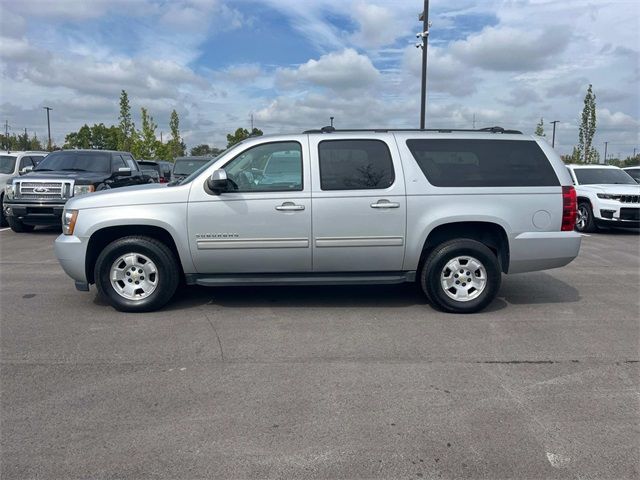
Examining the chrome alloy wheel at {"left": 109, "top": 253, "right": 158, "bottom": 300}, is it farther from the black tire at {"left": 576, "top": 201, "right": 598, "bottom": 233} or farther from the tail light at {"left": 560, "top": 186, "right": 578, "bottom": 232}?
the black tire at {"left": 576, "top": 201, "right": 598, "bottom": 233}

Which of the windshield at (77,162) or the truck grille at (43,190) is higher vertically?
the windshield at (77,162)

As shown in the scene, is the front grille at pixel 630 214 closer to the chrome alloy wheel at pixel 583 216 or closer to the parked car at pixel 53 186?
the chrome alloy wheel at pixel 583 216

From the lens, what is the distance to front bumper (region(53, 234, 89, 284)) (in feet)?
18.8

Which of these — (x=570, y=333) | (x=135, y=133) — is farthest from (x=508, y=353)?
(x=135, y=133)

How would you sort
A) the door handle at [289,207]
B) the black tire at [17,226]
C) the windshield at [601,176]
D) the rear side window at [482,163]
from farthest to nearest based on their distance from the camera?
the windshield at [601,176]
the black tire at [17,226]
the rear side window at [482,163]
the door handle at [289,207]

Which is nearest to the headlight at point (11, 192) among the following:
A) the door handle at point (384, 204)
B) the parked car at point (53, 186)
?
the parked car at point (53, 186)

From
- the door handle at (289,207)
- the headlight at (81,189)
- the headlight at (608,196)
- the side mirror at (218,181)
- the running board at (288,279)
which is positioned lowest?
the running board at (288,279)

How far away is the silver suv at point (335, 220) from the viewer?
5.70 m

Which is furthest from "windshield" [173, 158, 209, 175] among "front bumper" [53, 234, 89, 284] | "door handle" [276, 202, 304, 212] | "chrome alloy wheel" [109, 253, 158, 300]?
"door handle" [276, 202, 304, 212]

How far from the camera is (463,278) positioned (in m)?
5.89

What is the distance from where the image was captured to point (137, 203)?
570cm

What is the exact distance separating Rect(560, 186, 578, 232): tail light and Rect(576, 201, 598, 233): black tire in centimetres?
803

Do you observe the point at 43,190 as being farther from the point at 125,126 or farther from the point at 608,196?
the point at 125,126

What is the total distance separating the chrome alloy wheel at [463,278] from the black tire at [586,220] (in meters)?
8.58
